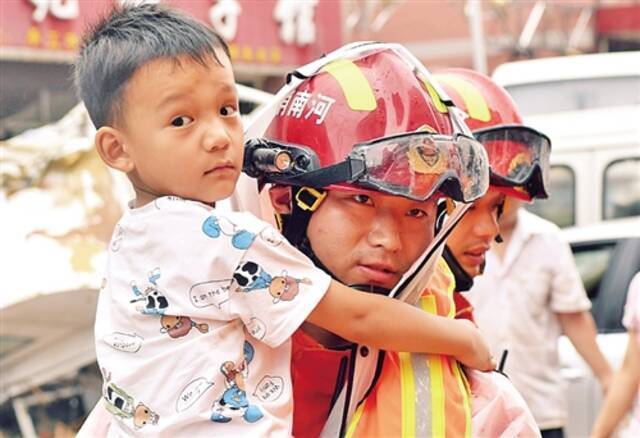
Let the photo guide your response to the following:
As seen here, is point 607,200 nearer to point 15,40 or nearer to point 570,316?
point 570,316

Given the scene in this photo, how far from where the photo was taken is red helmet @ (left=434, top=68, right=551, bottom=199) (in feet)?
9.77

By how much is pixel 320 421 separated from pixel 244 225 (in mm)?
490

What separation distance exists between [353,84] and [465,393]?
0.63 meters

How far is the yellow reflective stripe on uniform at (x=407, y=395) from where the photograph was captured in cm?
A: 226

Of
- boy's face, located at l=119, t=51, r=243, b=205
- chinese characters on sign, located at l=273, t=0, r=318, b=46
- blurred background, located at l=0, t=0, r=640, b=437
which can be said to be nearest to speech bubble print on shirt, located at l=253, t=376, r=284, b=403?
boy's face, located at l=119, t=51, r=243, b=205

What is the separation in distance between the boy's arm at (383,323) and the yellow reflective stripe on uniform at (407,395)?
0.20 feet

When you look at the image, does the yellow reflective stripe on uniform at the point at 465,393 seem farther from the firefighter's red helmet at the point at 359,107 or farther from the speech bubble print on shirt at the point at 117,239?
the speech bubble print on shirt at the point at 117,239

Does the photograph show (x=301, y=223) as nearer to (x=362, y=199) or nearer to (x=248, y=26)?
(x=362, y=199)

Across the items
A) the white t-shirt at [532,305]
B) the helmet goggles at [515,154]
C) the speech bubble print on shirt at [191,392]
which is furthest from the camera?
the white t-shirt at [532,305]

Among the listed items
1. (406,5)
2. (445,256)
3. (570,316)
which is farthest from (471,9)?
(445,256)

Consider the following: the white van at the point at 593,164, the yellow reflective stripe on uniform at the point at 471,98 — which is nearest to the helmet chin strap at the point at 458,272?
the yellow reflective stripe on uniform at the point at 471,98

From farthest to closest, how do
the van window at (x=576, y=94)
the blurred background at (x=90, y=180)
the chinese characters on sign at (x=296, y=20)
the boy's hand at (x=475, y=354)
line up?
the chinese characters on sign at (x=296, y=20) → the van window at (x=576, y=94) → the blurred background at (x=90, y=180) → the boy's hand at (x=475, y=354)

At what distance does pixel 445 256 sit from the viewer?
119 inches

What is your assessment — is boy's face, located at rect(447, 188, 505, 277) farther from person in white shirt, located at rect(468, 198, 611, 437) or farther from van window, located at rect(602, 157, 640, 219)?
van window, located at rect(602, 157, 640, 219)
